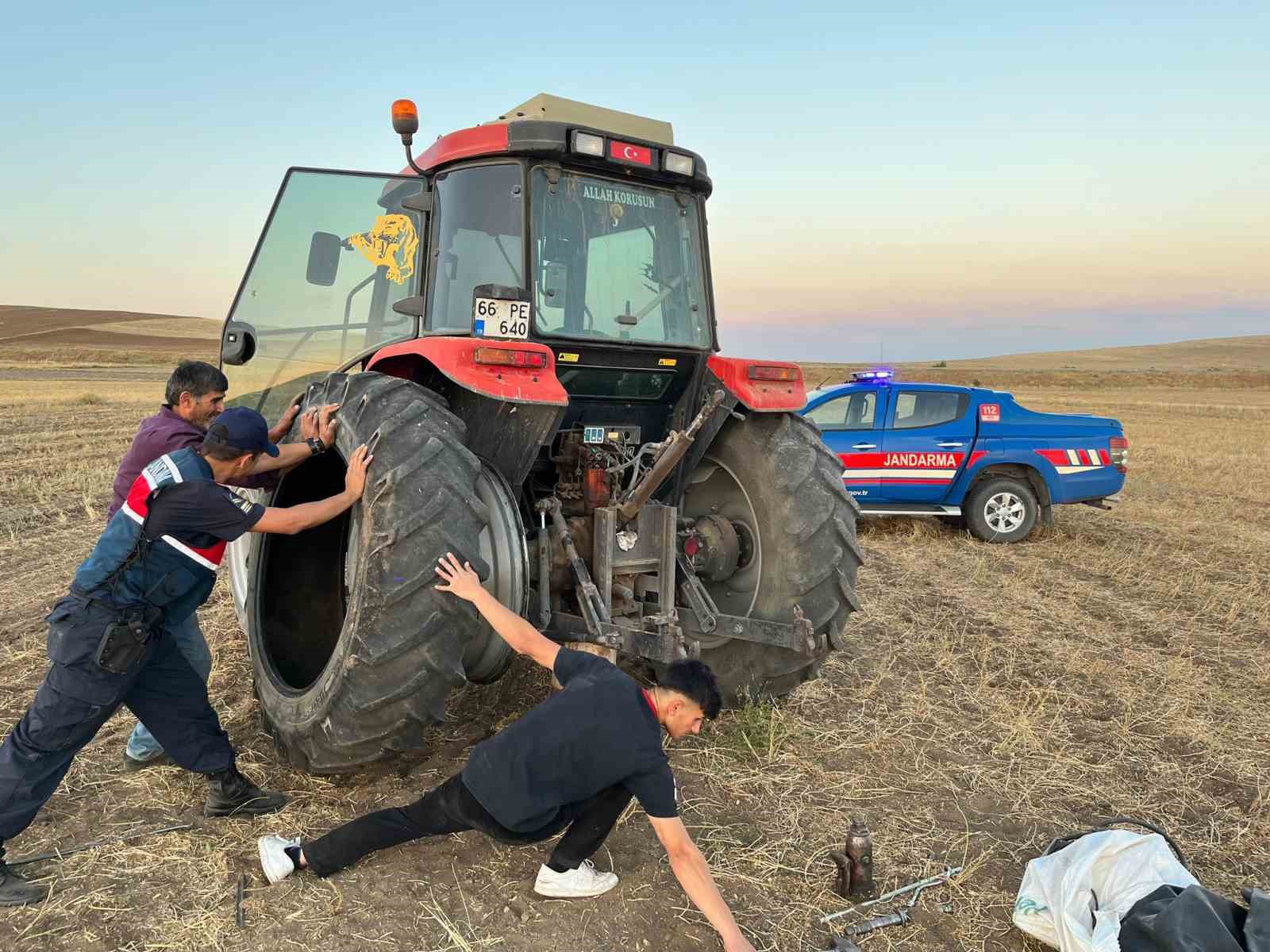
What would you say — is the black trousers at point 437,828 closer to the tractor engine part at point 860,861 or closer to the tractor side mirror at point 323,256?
the tractor engine part at point 860,861

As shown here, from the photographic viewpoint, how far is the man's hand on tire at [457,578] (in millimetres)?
2992

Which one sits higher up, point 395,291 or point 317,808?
point 395,291

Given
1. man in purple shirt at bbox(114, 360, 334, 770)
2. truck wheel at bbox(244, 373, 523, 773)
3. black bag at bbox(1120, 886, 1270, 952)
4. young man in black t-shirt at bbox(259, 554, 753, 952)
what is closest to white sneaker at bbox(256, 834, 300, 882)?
young man in black t-shirt at bbox(259, 554, 753, 952)

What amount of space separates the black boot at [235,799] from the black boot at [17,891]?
1.95ft

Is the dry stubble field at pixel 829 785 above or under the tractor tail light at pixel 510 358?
under

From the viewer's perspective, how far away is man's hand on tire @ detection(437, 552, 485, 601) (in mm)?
2992

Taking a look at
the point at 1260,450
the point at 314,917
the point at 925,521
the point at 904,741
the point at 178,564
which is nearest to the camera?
the point at 314,917

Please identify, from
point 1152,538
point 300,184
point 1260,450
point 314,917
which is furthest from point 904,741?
point 1260,450

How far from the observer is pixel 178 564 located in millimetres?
3223

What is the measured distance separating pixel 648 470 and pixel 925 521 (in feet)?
23.0

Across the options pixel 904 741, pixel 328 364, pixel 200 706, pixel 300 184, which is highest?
pixel 300 184

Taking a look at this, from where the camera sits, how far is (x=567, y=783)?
2.76 meters

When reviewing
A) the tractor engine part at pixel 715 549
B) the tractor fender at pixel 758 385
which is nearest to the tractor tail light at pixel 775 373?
the tractor fender at pixel 758 385

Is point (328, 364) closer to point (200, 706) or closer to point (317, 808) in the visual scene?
point (200, 706)
